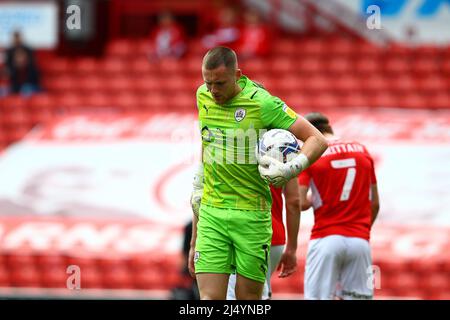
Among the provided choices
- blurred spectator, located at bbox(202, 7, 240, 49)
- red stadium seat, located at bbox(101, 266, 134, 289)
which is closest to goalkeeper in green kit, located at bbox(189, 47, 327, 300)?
red stadium seat, located at bbox(101, 266, 134, 289)

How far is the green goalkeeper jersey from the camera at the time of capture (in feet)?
23.5

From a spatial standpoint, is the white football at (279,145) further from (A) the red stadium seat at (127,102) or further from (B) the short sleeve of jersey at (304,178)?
(A) the red stadium seat at (127,102)

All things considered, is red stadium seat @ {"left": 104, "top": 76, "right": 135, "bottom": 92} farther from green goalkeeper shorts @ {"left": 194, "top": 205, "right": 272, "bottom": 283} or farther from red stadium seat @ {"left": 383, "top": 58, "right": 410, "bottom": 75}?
green goalkeeper shorts @ {"left": 194, "top": 205, "right": 272, "bottom": 283}

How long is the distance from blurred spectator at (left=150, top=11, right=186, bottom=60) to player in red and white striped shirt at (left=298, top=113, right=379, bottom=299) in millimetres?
10682

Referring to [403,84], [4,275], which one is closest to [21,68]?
[4,275]

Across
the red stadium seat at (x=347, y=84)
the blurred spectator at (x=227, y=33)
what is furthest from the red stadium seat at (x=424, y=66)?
the blurred spectator at (x=227, y=33)

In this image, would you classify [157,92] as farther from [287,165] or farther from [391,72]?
[287,165]

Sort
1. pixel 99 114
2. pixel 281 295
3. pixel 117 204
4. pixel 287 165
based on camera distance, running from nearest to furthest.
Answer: pixel 287 165, pixel 281 295, pixel 117 204, pixel 99 114

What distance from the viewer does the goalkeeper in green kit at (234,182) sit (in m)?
7.16

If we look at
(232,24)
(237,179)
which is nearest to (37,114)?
(232,24)

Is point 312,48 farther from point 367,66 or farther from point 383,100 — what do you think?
point 383,100

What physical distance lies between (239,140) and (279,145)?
1.07 feet

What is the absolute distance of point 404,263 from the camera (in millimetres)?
14227

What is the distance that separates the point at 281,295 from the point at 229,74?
7.43 meters
